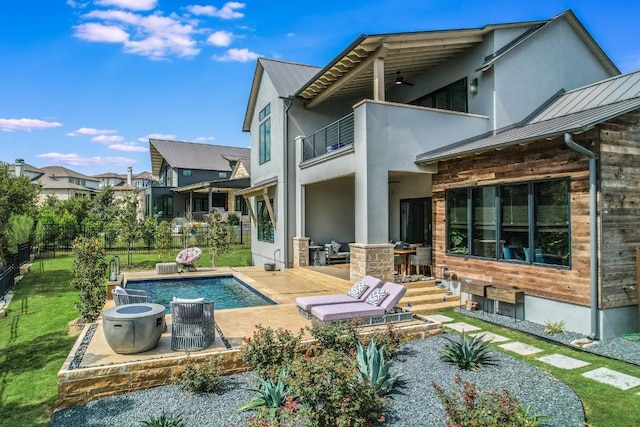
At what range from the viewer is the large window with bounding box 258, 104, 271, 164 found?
745 inches

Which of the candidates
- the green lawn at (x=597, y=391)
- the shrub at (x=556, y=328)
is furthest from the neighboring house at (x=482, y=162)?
the green lawn at (x=597, y=391)

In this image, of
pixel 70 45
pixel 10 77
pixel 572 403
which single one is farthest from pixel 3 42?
pixel 572 403

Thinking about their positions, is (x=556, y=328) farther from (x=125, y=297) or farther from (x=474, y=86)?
(x=125, y=297)

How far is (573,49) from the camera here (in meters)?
13.3

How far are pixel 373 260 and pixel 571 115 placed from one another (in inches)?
246

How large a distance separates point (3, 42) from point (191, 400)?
16075 mm

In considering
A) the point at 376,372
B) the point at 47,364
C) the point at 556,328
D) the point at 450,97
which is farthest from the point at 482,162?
the point at 47,364

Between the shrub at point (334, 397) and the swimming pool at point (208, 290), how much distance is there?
661cm

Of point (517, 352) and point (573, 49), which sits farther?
point (573, 49)

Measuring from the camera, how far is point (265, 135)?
64.1 ft

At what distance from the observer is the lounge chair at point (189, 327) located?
6508 mm

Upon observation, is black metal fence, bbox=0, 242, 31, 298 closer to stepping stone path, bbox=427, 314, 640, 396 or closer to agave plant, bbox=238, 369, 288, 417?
agave plant, bbox=238, 369, 288, 417

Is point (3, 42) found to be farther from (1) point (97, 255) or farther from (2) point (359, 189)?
(2) point (359, 189)

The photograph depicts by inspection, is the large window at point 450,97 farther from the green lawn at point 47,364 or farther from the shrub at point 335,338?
the shrub at point 335,338
